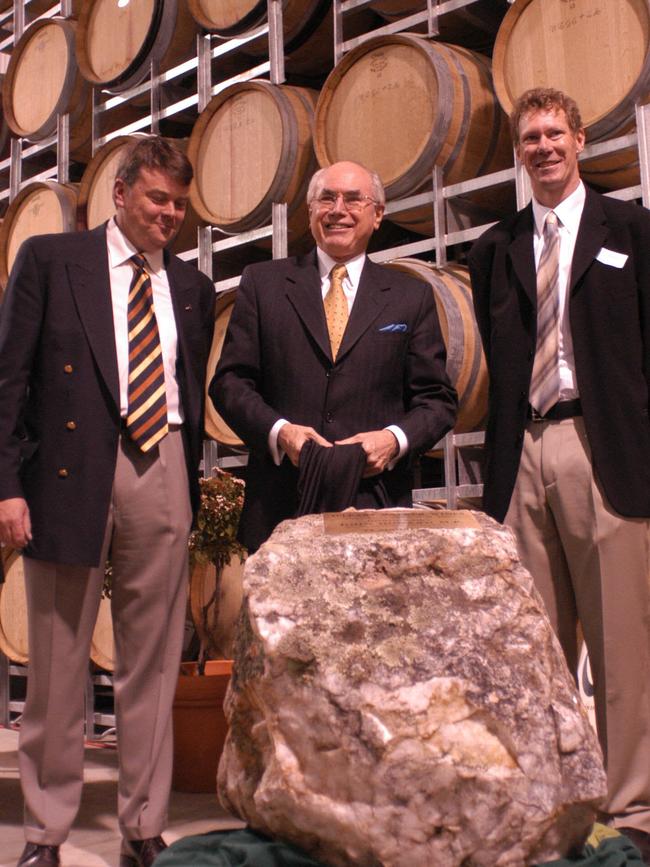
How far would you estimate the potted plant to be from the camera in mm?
3922

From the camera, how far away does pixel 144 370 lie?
9.21 feet

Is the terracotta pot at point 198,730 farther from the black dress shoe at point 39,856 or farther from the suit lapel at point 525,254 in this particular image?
the suit lapel at point 525,254

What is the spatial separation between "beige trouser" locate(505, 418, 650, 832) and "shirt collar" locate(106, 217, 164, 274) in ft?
3.89

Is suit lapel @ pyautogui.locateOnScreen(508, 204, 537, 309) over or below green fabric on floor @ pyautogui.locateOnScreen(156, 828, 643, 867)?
over

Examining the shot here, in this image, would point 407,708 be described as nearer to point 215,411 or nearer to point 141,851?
point 141,851

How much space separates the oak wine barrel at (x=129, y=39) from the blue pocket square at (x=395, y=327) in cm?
304

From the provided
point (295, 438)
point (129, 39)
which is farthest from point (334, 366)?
point (129, 39)

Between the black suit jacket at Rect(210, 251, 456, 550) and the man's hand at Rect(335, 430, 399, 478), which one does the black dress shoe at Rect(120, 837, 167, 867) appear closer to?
the black suit jacket at Rect(210, 251, 456, 550)

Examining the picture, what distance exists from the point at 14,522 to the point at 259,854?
1086mm

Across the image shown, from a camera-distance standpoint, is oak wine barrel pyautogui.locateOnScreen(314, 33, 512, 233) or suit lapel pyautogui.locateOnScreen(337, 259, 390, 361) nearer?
suit lapel pyautogui.locateOnScreen(337, 259, 390, 361)

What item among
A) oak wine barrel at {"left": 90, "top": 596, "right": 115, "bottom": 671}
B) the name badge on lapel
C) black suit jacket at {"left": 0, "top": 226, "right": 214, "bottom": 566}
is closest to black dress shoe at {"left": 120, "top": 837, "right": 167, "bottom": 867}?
black suit jacket at {"left": 0, "top": 226, "right": 214, "bottom": 566}

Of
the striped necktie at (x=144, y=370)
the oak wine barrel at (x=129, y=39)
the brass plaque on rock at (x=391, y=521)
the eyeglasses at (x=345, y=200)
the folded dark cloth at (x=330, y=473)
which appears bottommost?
the brass plaque on rock at (x=391, y=521)

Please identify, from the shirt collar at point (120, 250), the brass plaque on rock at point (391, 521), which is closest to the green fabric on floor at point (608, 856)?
the brass plaque on rock at point (391, 521)

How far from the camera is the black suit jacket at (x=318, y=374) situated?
2641 millimetres
